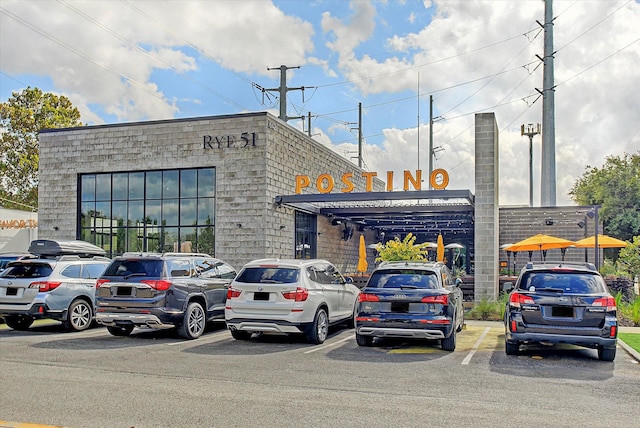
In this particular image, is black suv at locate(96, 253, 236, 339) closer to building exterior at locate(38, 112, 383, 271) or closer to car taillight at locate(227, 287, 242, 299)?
car taillight at locate(227, 287, 242, 299)

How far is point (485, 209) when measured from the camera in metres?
19.5

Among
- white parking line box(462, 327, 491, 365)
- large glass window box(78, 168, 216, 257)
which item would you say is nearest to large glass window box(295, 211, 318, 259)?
large glass window box(78, 168, 216, 257)

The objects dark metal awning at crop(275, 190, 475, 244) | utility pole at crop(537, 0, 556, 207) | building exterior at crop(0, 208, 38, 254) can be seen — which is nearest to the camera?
Answer: dark metal awning at crop(275, 190, 475, 244)

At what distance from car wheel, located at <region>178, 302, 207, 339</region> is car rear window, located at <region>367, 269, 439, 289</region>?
388 cm

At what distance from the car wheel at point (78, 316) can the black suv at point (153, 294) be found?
4.02 feet

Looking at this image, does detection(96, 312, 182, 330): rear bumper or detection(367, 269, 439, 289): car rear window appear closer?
detection(367, 269, 439, 289): car rear window

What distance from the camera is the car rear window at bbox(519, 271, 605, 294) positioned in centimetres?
1067

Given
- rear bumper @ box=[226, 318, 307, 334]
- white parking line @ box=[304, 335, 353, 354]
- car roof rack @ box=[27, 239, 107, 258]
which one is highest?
car roof rack @ box=[27, 239, 107, 258]

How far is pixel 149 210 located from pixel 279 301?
12.0 meters

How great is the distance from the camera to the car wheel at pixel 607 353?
10453 millimetres

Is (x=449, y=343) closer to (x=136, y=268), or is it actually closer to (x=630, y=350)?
(x=630, y=350)

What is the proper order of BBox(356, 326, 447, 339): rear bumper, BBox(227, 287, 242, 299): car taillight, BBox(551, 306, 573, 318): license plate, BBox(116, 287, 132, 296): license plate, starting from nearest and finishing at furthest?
BBox(551, 306, 573, 318): license plate, BBox(356, 326, 447, 339): rear bumper, BBox(227, 287, 242, 299): car taillight, BBox(116, 287, 132, 296): license plate

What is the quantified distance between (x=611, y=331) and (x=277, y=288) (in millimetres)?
5815

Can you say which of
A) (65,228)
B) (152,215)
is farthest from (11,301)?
(65,228)
